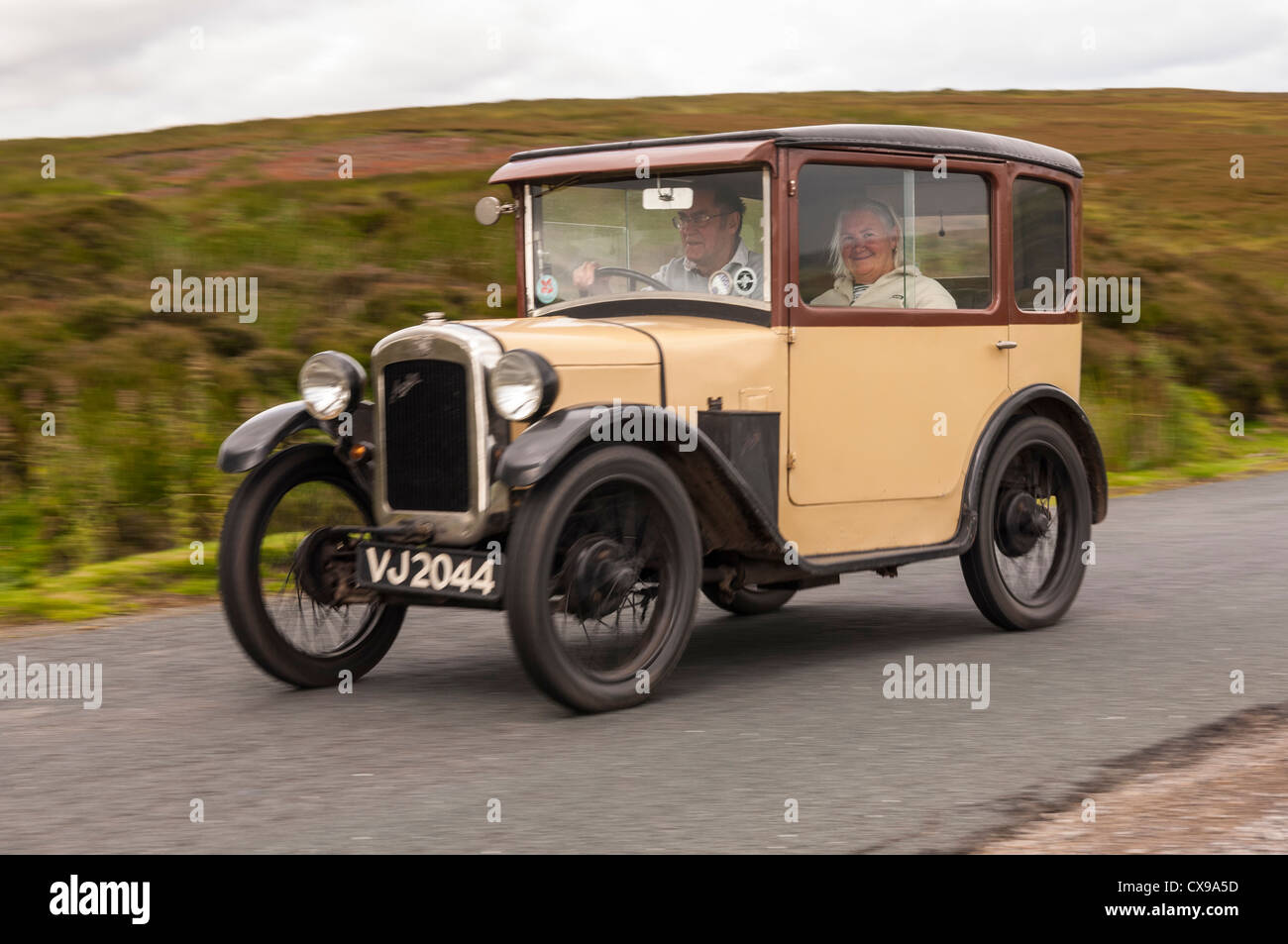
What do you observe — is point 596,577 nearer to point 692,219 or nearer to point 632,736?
point 632,736

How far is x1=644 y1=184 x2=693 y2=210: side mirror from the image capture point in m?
6.20

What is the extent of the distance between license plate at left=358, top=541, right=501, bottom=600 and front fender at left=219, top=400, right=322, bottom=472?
52cm

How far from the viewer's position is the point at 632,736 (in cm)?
495

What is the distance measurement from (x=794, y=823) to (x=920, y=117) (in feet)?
143

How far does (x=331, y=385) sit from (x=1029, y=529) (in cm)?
314

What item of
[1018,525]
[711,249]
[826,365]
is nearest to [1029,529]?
[1018,525]

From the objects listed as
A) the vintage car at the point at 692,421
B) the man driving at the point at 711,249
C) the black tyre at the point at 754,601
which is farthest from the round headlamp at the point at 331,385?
the black tyre at the point at 754,601

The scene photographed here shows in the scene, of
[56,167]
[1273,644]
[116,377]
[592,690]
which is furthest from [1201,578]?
[56,167]

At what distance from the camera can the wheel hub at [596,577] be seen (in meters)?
5.23

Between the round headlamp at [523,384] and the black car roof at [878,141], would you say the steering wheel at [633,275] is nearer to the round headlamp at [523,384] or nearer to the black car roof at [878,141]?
the black car roof at [878,141]

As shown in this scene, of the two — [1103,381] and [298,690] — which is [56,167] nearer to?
[1103,381]

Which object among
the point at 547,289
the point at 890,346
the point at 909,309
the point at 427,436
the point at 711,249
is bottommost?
the point at 427,436

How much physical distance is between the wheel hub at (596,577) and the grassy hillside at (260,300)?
4398 millimetres

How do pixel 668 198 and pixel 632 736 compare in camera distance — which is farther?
pixel 668 198
